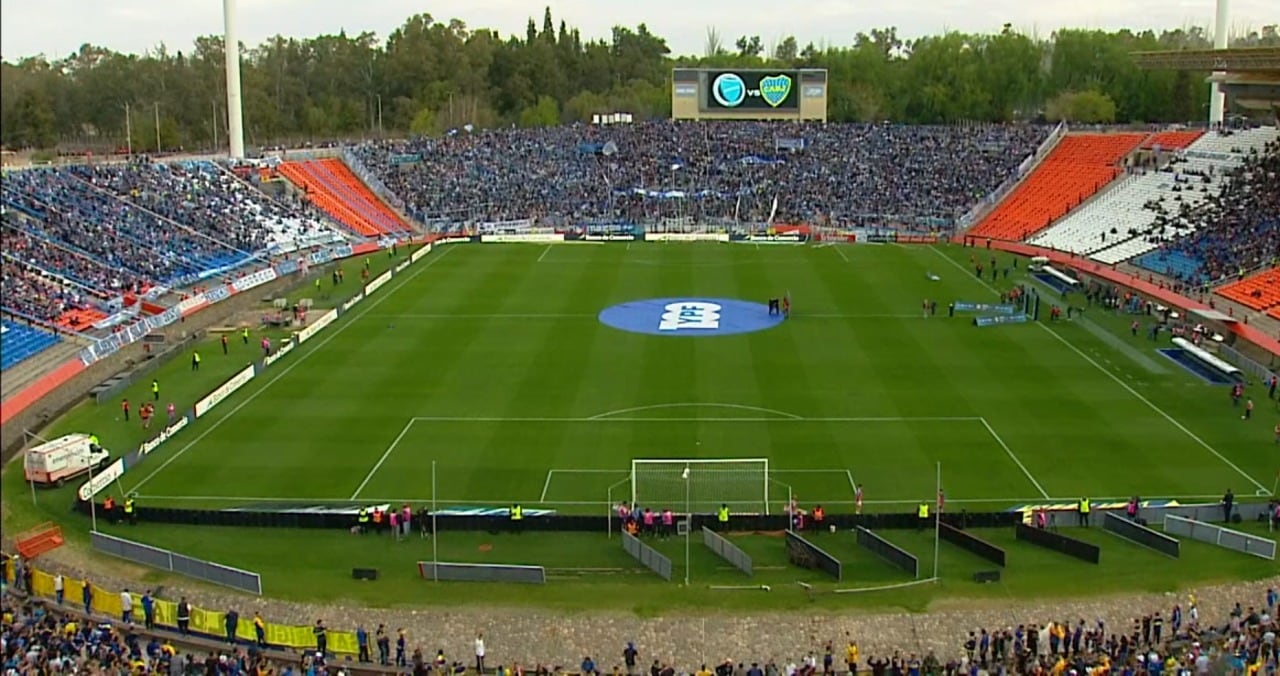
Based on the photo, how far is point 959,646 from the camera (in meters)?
24.5

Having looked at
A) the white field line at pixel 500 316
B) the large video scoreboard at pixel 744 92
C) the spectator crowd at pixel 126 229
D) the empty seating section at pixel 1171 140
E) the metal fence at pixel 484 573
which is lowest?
the metal fence at pixel 484 573

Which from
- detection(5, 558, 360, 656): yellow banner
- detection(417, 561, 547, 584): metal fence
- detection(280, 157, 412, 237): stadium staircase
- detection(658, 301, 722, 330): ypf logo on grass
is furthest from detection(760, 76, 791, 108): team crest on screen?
detection(5, 558, 360, 656): yellow banner

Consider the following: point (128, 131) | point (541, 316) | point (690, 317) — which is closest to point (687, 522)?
point (690, 317)

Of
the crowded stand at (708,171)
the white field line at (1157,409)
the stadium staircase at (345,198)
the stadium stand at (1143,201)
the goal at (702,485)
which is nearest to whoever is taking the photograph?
the goal at (702,485)

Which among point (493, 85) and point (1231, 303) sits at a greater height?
point (493, 85)

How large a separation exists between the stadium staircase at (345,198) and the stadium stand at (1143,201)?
1747 inches

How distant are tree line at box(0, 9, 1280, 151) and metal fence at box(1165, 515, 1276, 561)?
2436 inches

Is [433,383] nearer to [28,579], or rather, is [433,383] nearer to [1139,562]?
[28,579]

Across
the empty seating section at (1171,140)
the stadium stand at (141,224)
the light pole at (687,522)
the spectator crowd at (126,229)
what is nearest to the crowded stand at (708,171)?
the empty seating section at (1171,140)

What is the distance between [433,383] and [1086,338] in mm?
27640

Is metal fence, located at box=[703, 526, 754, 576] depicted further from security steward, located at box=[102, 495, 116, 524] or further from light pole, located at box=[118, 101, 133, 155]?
light pole, located at box=[118, 101, 133, 155]

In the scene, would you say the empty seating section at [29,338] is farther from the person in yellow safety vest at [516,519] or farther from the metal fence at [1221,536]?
the metal fence at [1221,536]

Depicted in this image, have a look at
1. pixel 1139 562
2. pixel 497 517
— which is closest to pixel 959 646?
pixel 1139 562

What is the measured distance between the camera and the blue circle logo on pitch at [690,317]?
5341 centimetres
